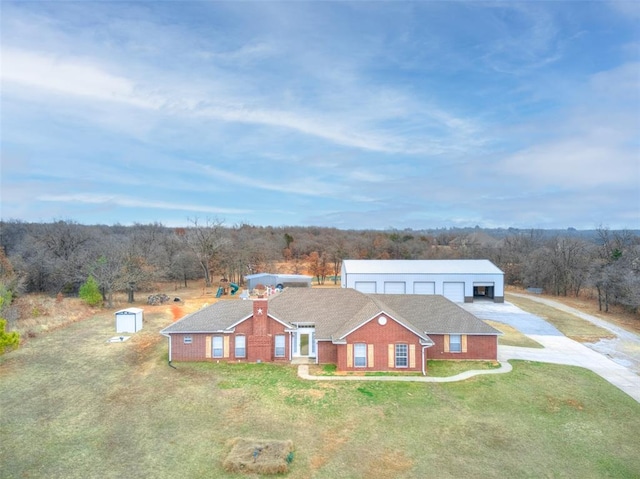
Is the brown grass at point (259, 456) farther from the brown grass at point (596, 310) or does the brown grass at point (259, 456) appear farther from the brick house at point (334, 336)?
the brown grass at point (596, 310)

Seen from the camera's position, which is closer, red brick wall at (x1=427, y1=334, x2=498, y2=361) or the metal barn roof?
red brick wall at (x1=427, y1=334, x2=498, y2=361)

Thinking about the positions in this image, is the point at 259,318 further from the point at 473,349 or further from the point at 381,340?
the point at 473,349

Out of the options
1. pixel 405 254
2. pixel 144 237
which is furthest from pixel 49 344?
pixel 405 254

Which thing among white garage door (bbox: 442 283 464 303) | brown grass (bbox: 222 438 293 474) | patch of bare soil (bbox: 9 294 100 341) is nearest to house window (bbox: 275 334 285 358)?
brown grass (bbox: 222 438 293 474)

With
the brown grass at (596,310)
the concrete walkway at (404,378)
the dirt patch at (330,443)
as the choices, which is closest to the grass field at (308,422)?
the dirt patch at (330,443)

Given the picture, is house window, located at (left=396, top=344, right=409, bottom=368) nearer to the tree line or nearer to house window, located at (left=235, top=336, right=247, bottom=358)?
house window, located at (left=235, top=336, right=247, bottom=358)

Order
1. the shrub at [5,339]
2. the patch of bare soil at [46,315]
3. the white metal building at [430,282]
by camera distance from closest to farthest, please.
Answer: the shrub at [5,339], the patch of bare soil at [46,315], the white metal building at [430,282]

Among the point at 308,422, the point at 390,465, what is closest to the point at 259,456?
the point at 308,422
